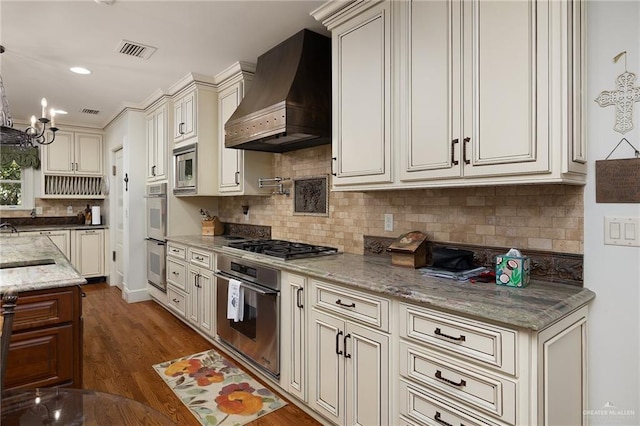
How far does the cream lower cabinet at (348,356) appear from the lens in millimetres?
1712

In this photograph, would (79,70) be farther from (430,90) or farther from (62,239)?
(430,90)

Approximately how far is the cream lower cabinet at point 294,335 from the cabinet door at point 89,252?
487 cm

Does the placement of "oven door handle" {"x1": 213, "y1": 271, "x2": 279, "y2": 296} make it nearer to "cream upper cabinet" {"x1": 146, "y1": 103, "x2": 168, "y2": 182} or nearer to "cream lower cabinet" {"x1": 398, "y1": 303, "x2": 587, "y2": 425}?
"cream lower cabinet" {"x1": 398, "y1": 303, "x2": 587, "y2": 425}

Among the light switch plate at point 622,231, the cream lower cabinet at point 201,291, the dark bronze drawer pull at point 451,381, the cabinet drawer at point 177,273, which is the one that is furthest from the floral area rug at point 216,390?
the light switch plate at point 622,231

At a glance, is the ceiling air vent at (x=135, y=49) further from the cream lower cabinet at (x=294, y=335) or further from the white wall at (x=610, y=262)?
the white wall at (x=610, y=262)

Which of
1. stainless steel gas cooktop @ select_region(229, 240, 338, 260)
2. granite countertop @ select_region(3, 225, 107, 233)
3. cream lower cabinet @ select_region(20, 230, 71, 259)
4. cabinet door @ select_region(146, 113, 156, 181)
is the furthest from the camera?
cream lower cabinet @ select_region(20, 230, 71, 259)

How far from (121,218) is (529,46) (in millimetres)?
5333

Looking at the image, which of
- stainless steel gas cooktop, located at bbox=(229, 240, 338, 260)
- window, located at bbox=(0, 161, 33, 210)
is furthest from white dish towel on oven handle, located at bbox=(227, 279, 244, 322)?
window, located at bbox=(0, 161, 33, 210)

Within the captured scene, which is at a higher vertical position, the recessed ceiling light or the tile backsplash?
the recessed ceiling light

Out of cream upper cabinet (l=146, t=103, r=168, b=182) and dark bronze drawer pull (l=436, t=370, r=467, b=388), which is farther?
cream upper cabinet (l=146, t=103, r=168, b=182)

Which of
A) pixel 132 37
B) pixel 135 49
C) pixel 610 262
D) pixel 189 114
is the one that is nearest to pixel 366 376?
pixel 610 262

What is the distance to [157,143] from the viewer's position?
4.52 m

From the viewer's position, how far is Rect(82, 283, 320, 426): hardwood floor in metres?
2.29

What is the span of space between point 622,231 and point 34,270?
2.98 m
